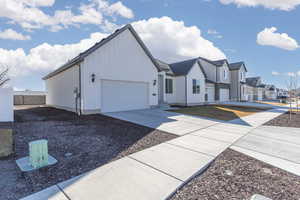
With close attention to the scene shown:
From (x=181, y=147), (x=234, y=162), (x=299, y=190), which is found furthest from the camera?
(x=181, y=147)

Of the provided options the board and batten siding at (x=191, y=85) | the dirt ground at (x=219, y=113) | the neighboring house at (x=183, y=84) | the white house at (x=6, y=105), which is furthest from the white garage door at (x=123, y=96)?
the board and batten siding at (x=191, y=85)

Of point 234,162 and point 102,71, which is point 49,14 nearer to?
point 102,71

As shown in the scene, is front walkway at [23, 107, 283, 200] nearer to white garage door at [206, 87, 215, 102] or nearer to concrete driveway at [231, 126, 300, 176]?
concrete driveway at [231, 126, 300, 176]

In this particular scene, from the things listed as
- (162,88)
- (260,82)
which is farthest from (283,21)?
(260,82)

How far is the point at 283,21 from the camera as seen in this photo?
15.1 m

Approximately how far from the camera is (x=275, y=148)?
14.4ft

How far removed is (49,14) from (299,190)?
13145mm

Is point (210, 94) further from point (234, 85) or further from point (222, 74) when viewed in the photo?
point (234, 85)

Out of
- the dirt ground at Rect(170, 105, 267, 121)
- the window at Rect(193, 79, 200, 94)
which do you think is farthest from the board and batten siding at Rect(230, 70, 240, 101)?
the dirt ground at Rect(170, 105, 267, 121)

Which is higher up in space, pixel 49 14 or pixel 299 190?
pixel 49 14

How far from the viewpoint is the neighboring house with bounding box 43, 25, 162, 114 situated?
963cm

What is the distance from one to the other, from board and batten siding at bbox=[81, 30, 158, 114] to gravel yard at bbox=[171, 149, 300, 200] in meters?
8.55

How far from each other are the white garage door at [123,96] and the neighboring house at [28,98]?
17049mm

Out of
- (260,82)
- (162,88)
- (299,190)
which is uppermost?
(260,82)
